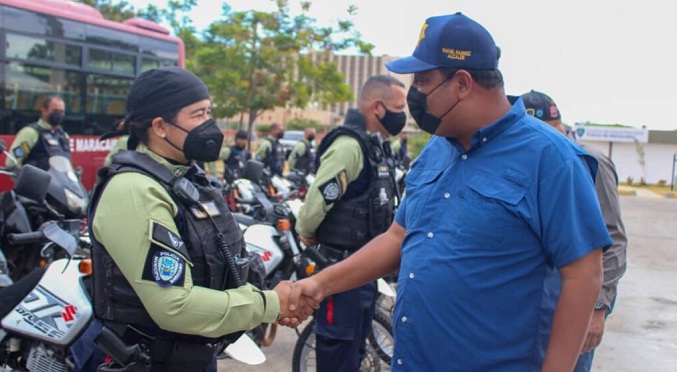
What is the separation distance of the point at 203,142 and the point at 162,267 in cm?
52

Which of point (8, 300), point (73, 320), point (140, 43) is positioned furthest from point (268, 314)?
point (140, 43)

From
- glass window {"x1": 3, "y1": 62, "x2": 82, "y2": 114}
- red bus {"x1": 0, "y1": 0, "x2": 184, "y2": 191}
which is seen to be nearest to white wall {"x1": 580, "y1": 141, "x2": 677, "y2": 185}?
red bus {"x1": 0, "y1": 0, "x2": 184, "y2": 191}

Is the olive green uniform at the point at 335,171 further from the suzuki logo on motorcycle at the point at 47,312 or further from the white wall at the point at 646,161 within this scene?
the white wall at the point at 646,161

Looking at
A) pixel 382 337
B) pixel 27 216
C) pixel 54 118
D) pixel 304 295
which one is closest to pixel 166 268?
pixel 304 295

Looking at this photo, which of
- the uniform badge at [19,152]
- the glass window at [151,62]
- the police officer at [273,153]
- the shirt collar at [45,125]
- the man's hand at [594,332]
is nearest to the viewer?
the man's hand at [594,332]

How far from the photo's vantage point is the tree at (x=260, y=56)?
797 inches

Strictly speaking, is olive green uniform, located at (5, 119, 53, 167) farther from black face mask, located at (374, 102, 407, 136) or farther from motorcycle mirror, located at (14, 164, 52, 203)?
black face mask, located at (374, 102, 407, 136)

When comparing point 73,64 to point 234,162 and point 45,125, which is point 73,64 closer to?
point 45,125

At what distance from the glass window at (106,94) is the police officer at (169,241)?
925cm

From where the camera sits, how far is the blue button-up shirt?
72.5 inches

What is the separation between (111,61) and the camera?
11.4m

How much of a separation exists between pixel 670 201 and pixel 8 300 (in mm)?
20774

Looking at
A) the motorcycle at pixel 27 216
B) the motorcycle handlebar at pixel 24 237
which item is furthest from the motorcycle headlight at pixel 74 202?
the motorcycle handlebar at pixel 24 237

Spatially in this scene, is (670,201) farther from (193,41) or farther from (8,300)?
(8,300)
